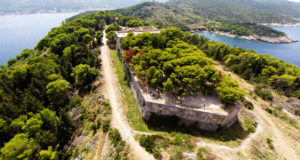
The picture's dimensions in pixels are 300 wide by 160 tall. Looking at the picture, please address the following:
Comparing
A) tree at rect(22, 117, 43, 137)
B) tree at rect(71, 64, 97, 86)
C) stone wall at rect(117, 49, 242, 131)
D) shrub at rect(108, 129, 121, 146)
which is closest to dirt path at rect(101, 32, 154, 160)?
shrub at rect(108, 129, 121, 146)

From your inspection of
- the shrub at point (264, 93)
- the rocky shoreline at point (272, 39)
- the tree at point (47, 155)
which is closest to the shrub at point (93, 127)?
the tree at point (47, 155)

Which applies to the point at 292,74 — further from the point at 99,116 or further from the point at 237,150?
the point at 99,116

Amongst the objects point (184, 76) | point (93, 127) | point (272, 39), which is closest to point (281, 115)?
point (184, 76)

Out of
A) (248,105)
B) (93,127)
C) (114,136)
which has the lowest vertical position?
(93,127)

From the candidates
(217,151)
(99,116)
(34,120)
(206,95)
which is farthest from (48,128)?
(206,95)

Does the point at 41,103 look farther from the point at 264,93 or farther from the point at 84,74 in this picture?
the point at 264,93

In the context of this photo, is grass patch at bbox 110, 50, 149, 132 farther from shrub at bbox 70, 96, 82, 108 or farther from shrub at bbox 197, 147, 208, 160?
shrub at bbox 70, 96, 82, 108

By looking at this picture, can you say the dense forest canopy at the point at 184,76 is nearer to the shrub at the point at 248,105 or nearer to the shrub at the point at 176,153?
the shrub at the point at 248,105
